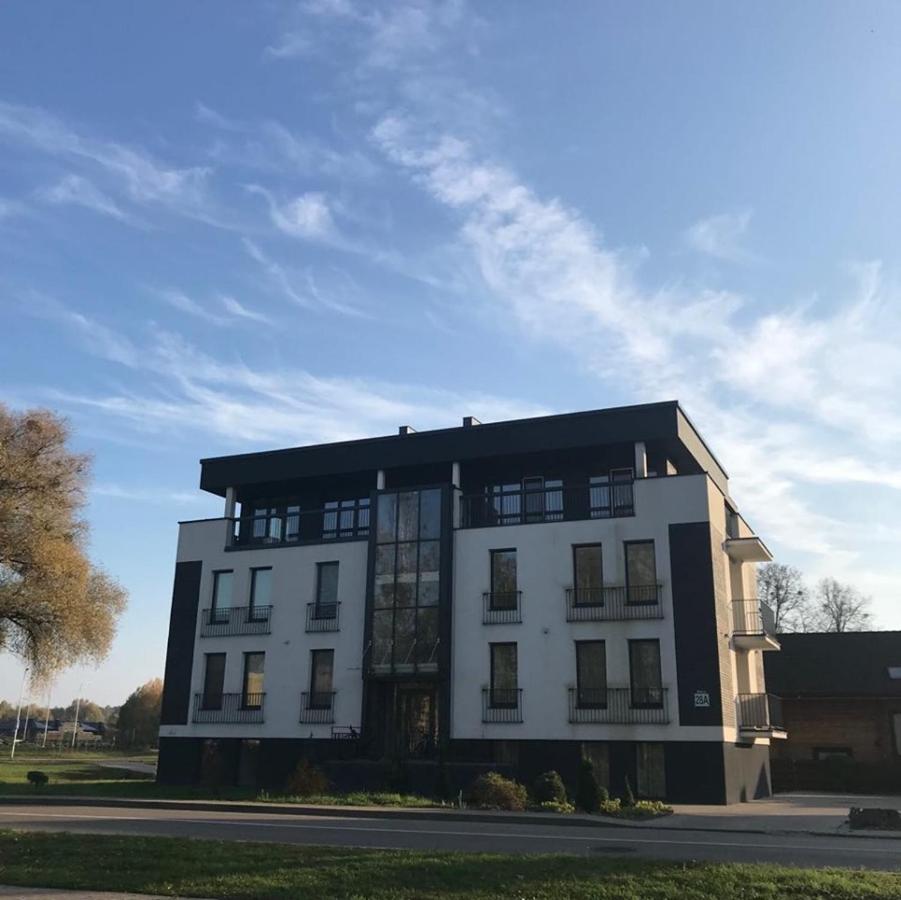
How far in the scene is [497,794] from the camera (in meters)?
24.2

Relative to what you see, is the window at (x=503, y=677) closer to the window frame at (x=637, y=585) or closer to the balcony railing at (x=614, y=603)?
the balcony railing at (x=614, y=603)

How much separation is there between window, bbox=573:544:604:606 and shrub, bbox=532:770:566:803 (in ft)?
20.8

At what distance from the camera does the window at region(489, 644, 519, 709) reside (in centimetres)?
3030

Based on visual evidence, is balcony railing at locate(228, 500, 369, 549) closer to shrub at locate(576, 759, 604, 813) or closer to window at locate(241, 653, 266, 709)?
window at locate(241, 653, 266, 709)

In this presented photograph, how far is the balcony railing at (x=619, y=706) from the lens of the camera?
2827 cm

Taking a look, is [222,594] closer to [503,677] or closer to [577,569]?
[503,677]

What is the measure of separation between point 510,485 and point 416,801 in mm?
12538

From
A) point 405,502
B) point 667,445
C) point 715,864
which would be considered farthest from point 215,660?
point 715,864

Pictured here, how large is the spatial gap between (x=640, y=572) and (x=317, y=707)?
38.9 feet

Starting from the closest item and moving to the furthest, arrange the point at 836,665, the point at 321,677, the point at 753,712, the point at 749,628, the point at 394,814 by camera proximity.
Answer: the point at 394,814 → the point at 753,712 → the point at 749,628 → the point at 321,677 → the point at 836,665

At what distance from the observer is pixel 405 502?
1305 inches

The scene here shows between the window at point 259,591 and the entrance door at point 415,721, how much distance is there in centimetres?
628

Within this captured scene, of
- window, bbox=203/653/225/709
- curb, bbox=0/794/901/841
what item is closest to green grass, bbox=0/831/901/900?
curb, bbox=0/794/901/841

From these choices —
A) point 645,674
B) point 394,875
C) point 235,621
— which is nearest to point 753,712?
point 645,674
